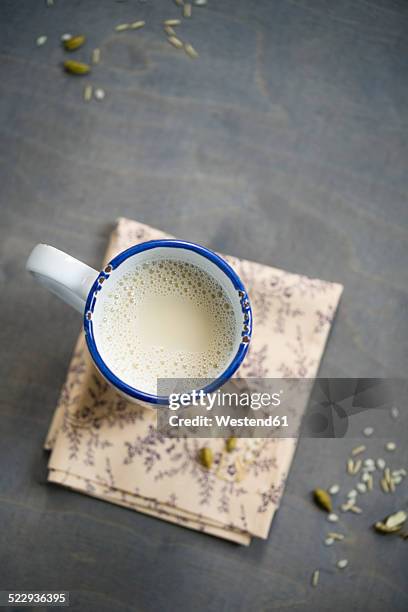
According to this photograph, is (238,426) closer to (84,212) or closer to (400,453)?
(400,453)

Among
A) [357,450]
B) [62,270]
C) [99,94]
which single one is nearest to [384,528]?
[357,450]

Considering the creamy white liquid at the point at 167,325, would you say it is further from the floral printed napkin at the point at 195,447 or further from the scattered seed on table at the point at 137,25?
the scattered seed on table at the point at 137,25

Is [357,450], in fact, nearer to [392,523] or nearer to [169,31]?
[392,523]

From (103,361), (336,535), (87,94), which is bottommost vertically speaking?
(336,535)

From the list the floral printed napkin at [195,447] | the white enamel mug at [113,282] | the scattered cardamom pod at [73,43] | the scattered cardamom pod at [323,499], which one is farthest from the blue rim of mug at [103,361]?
the scattered cardamom pod at [73,43]

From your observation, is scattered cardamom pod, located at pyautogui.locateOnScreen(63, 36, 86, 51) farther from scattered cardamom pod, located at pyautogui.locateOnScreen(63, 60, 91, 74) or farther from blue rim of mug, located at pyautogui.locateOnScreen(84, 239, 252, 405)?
blue rim of mug, located at pyautogui.locateOnScreen(84, 239, 252, 405)

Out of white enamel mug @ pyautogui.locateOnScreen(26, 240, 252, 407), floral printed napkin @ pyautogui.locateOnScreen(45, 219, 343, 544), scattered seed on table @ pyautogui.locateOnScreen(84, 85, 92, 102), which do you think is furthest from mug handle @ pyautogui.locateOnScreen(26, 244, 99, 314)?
scattered seed on table @ pyautogui.locateOnScreen(84, 85, 92, 102)
